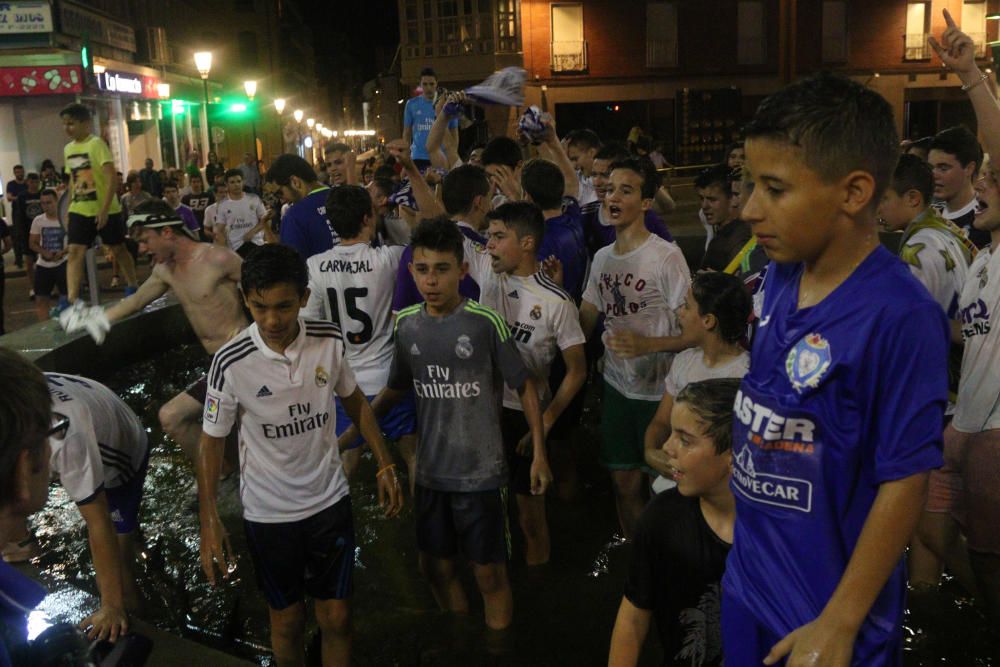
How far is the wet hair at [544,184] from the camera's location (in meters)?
6.45

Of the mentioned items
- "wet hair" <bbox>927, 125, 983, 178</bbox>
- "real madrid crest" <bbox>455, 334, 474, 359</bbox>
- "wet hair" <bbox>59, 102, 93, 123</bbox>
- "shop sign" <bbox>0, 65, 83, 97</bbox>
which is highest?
"shop sign" <bbox>0, 65, 83, 97</bbox>

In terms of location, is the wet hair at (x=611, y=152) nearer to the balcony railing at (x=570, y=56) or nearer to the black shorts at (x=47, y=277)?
the black shorts at (x=47, y=277)

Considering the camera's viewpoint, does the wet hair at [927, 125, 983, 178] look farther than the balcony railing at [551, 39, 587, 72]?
No

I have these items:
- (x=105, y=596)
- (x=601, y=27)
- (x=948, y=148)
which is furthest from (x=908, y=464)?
(x=601, y=27)

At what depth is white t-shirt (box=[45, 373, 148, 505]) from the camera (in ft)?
12.2

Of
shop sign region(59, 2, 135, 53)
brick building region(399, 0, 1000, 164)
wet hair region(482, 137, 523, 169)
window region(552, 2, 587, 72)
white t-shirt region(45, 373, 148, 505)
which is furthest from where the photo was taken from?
window region(552, 2, 587, 72)

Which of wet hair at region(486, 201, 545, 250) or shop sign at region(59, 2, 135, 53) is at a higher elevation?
shop sign at region(59, 2, 135, 53)

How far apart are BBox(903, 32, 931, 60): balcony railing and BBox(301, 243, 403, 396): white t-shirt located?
41570mm

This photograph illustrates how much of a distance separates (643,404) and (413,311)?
1.50 metres

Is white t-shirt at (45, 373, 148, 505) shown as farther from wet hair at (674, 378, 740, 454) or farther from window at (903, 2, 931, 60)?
window at (903, 2, 931, 60)

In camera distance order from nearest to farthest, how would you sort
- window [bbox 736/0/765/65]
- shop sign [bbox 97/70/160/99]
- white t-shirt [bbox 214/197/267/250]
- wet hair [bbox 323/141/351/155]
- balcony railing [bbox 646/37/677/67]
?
wet hair [bbox 323/141/351/155] < white t-shirt [bbox 214/197/267/250] < shop sign [bbox 97/70/160/99] < balcony railing [bbox 646/37/677/67] < window [bbox 736/0/765/65]

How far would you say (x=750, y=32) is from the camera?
133 feet

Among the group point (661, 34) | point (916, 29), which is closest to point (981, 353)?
point (661, 34)

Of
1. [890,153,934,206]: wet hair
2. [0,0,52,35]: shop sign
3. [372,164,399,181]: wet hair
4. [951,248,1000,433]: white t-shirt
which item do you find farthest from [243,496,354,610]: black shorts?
[0,0,52,35]: shop sign
